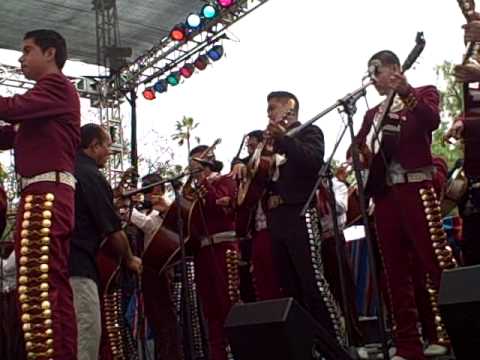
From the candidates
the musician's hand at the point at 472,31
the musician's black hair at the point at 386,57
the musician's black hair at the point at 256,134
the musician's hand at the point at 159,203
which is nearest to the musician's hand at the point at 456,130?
the musician's hand at the point at 472,31

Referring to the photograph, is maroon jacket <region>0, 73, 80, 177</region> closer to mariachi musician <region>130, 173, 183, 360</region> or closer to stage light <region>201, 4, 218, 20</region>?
mariachi musician <region>130, 173, 183, 360</region>

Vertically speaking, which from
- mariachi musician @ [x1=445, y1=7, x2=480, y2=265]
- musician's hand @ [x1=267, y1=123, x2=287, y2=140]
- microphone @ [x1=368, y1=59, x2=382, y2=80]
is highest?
microphone @ [x1=368, y1=59, x2=382, y2=80]

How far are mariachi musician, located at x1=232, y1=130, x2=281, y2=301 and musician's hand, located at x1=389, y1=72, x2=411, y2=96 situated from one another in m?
1.46

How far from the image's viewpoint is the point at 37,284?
10.9 feet

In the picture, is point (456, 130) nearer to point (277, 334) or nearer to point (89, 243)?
point (277, 334)

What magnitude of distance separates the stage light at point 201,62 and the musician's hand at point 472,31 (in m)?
8.55

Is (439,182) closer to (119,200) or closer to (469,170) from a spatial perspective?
(469,170)

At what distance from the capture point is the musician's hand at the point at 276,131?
4621 millimetres

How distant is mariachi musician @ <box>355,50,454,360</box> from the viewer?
4.25m

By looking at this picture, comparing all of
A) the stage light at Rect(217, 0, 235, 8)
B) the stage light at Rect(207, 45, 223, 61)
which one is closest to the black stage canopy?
the stage light at Rect(207, 45, 223, 61)

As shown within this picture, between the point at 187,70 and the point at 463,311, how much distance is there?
33.4 feet

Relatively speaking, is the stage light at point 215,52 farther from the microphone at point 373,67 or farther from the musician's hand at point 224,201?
the microphone at point 373,67

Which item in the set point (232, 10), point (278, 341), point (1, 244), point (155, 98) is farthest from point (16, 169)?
point (155, 98)

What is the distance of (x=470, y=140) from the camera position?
367 cm
